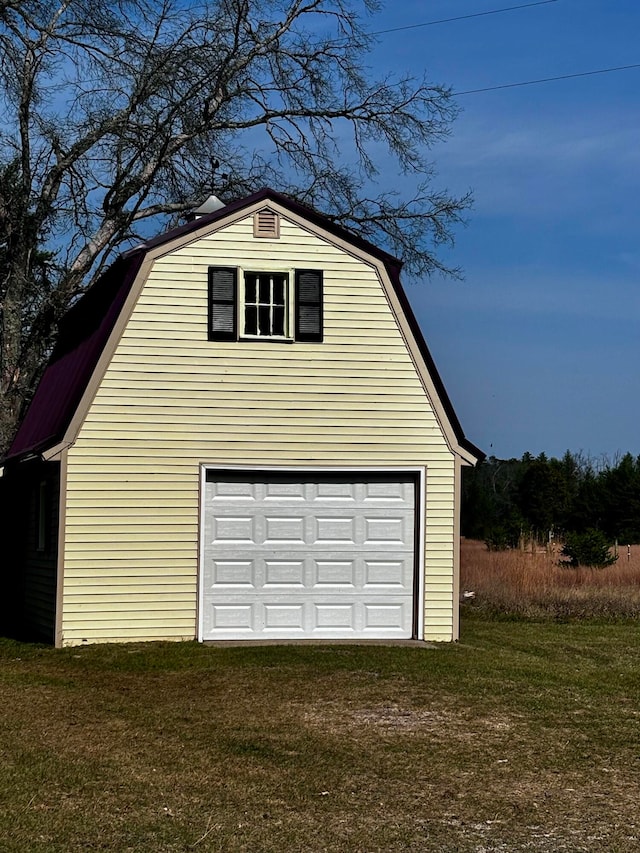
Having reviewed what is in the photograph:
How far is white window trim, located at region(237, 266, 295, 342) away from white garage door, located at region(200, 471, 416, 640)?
5.99 ft

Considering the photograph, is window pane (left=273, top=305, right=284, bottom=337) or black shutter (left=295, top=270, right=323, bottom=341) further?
window pane (left=273, top=305, right=284, bottom=337)

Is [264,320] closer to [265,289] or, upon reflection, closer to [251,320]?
[251,320]

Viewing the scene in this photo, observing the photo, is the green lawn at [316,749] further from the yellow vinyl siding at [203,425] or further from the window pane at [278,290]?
the window pane at [278,290]

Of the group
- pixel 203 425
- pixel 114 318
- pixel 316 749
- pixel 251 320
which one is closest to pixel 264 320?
pixel 251 320

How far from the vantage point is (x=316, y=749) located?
9258 millimetres

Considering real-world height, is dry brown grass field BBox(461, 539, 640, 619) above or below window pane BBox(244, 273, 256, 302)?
below

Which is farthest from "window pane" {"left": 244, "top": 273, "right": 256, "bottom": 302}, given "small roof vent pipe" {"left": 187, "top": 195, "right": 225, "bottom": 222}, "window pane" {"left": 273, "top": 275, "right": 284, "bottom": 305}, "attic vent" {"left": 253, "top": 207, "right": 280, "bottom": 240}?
"small roof vent pipe" {"left": 187, "top": 195, "right": 225, "bottom": 222}

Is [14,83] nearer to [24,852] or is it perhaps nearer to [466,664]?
[466,664]

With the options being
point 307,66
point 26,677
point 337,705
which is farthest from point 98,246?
point 337,705

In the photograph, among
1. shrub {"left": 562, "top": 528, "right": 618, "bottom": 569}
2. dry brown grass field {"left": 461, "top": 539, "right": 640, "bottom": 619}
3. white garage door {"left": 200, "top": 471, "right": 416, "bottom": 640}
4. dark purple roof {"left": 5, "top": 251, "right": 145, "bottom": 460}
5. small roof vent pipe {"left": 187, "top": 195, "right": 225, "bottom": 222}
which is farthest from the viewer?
shrub {"left": 562, "top": 528, "right": 618, "bottom": 569}

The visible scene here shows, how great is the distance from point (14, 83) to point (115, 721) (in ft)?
58.1

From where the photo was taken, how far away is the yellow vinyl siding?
49.4 feet

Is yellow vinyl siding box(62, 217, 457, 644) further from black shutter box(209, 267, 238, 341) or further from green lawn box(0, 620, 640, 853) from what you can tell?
green lawn box(0, 620, 640, 853)

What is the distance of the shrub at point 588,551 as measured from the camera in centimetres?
2692
